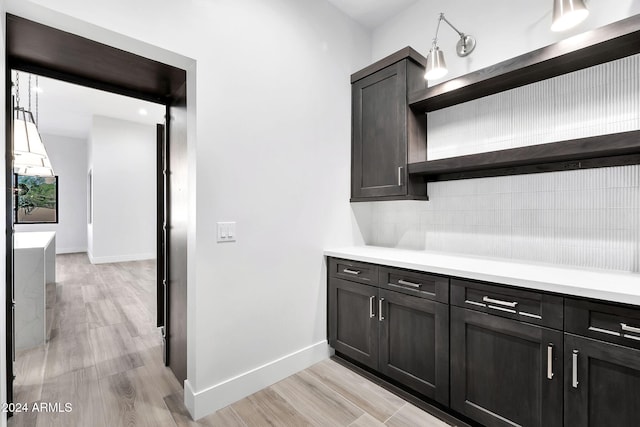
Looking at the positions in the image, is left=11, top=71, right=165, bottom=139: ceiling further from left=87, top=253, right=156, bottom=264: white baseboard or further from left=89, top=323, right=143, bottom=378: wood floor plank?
left=89, top=323, right=143, bottom=378: wood floor plank

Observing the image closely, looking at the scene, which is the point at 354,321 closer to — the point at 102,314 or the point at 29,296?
the point at 29,296

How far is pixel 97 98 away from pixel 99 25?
4.96 m

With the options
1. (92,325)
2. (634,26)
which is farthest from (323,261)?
(92,325)

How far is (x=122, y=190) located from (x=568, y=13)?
312 inches

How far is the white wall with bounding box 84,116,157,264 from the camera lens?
661 centimetres

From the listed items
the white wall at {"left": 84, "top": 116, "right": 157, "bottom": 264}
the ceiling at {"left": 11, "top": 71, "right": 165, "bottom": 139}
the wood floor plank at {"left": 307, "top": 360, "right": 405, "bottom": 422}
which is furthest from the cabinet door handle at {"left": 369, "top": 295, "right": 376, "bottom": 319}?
the white wall at {"left": 84, "top": 116, "right": 157, "bottom": 264}

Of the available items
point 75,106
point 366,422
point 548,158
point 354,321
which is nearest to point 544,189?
point 548,158

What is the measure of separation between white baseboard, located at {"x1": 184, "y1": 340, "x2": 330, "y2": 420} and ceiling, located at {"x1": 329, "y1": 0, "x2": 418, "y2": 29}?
9.41 ft

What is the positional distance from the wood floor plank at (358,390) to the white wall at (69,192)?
8743 millimetres

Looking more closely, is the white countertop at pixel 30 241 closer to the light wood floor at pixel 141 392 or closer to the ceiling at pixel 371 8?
the light wood floor at pixel 141 392

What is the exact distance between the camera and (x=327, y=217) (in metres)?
2.54

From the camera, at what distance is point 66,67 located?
1.83 m

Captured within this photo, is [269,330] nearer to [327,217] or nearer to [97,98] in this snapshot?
[327,217]

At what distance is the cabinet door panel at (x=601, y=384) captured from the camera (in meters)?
1.19
